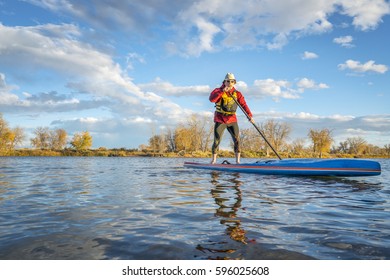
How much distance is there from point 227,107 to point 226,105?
9 cm

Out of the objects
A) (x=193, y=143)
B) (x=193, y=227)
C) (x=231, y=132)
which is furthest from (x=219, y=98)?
(x=193, y=143)

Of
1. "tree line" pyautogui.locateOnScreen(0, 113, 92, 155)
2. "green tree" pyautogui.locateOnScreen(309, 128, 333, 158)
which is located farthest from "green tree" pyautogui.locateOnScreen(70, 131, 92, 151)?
"green tree" pyautogui.locateOnScreen(309, 128, 333, 158)

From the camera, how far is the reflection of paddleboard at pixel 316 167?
7598 mm

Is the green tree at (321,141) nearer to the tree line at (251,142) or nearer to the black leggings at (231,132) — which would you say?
the tree line at (251,142)

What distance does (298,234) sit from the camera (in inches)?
105

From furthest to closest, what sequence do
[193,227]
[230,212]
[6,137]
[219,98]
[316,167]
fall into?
[6,137] → [219,98] → [316,167] → [230,212] → [193,227]

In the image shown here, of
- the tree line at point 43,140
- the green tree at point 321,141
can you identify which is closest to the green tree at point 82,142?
the tree line at point 43,140

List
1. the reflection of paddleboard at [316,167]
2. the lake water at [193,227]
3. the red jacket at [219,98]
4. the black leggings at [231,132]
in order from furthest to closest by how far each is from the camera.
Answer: the black leggings at [231,132]
the red jacket at [219,98]
the reflection of paddleboard at [316,167]
the lake water at [193,227]

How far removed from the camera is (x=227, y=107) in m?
11.0

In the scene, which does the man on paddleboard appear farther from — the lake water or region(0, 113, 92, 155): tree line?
region(0, 113, 92, 155): tree line

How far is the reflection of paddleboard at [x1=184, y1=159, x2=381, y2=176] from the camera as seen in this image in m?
7.60

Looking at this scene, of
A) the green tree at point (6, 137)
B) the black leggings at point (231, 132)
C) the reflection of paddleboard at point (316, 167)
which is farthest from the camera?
the green tree at point (6, 137)

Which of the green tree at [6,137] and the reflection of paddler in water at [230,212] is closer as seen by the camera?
the reflection of paddler in water at [230,212]

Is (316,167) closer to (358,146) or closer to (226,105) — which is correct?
(226,105)
